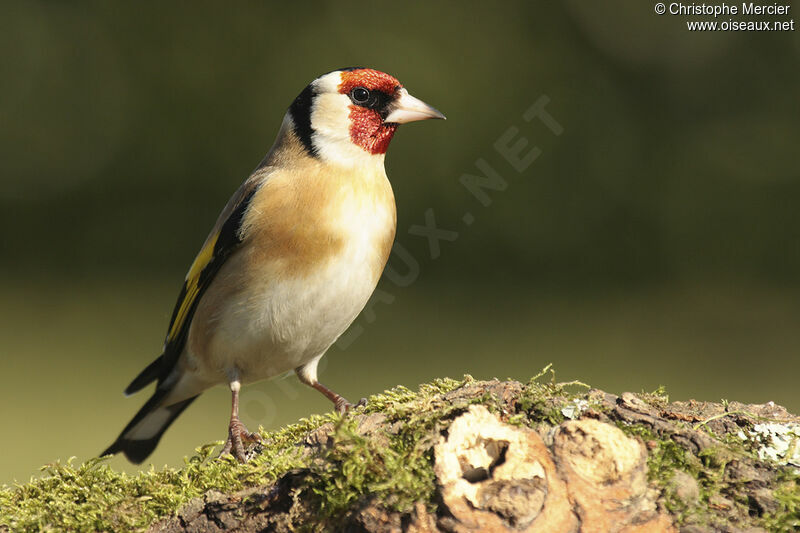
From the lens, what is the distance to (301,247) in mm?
3035

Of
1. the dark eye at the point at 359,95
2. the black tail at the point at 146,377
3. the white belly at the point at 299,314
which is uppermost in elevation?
the dark eye at the point at 359,95

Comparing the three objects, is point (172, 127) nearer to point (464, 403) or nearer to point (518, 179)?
point (518, 179)

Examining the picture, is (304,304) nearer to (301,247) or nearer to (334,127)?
(301,247)

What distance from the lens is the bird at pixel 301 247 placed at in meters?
3.06

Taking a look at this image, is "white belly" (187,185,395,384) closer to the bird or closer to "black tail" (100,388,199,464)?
the bird

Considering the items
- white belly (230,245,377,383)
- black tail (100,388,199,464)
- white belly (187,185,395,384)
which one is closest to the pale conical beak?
white belly (187,185,395,384)

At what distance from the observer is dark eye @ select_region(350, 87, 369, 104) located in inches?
133

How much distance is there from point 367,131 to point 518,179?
522cm

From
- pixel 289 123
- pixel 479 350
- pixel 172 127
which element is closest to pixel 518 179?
pixel 479 350

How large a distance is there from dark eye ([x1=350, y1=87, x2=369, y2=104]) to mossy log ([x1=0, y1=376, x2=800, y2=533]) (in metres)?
1.45

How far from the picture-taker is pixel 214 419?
616 centimetres

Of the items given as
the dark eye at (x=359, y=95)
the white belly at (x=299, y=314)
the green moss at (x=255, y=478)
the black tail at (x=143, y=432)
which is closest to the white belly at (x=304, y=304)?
the white belly at (x=299, y=314)

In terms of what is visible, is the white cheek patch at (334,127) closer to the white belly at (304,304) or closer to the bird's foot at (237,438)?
the white belly at (304,304)

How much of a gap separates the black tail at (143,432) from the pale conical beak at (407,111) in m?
1.56
